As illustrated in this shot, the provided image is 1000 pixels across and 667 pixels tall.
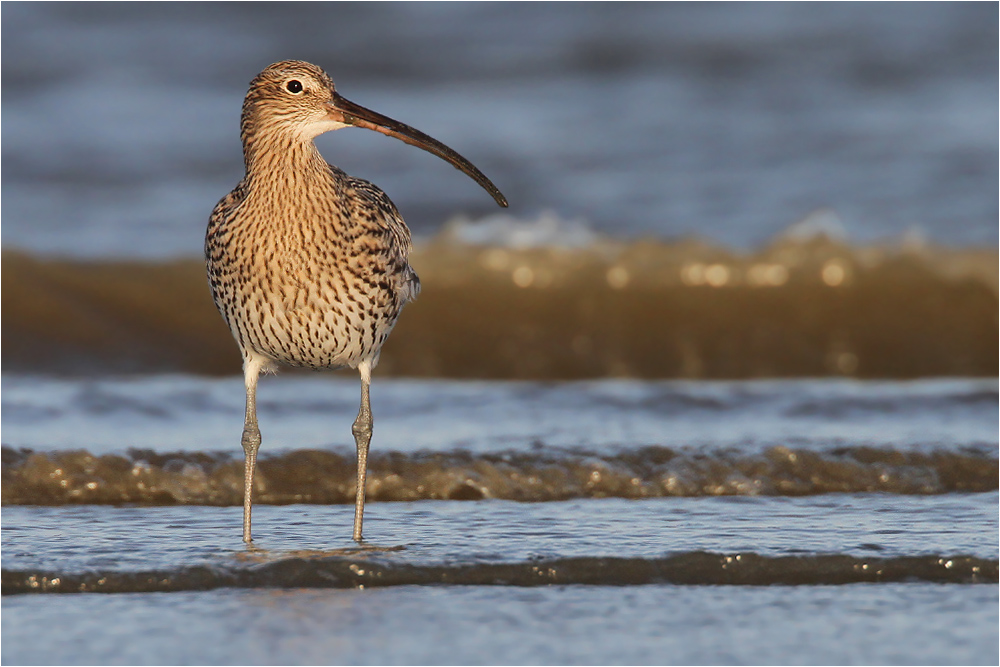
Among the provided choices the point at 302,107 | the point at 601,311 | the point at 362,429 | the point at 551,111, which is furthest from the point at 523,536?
the point at 551,111

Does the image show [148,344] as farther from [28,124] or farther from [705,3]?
[705,3]

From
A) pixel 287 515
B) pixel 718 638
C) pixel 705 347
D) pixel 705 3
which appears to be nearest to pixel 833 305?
pixel 705 347

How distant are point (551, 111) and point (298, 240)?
8.76 meters

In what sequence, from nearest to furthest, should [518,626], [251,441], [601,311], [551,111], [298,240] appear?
[518,626] → [298,240] → [251,441] → [601,311] → [551,111]

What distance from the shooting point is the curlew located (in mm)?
4801

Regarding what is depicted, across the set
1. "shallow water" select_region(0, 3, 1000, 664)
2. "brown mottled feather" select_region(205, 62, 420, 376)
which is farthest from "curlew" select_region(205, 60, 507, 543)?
"shallow water" select_region(0, 3, 1000, 664)

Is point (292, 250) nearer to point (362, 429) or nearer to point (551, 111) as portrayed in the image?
point (362, 429)

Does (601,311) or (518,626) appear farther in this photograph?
(601,311)

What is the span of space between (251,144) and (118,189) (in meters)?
6.70

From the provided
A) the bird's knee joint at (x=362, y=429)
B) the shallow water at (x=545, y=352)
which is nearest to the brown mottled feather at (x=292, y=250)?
the bird's knee joint at (x=362, y=429)

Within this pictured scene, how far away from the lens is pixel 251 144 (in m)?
4.93

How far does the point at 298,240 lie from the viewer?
4.80m

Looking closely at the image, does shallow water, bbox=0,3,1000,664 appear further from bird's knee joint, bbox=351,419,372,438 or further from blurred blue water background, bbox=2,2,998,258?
bird's knee joint, bbox=351,419,372,438

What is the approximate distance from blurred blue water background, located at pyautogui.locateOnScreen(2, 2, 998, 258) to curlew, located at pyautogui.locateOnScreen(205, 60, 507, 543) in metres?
4.95
